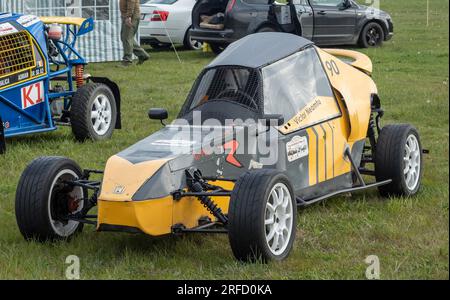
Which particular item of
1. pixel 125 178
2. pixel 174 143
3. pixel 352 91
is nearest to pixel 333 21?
pixel 352 91

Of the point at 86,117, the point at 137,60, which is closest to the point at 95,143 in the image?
the point at 86,117

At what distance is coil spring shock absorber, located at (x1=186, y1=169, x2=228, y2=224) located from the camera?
6406mm

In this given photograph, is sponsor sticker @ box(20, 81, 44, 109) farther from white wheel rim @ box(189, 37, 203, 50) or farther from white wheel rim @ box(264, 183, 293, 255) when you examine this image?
white wheel rim @ box(189, 37, 203, 50)

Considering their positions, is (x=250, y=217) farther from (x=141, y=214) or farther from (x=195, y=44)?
(x=195, y=44)

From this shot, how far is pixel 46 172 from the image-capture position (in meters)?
6.71

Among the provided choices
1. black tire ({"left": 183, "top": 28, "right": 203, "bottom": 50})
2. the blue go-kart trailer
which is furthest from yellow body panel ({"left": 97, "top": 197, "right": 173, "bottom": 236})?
black tire ({"left": 183, "top": 28, "right": 203, "bottom": 50})

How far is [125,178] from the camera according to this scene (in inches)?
251

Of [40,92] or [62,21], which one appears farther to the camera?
[62,21]

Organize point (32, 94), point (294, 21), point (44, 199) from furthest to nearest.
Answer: point (294, 21) < point (32, 94) < point (44, 199)

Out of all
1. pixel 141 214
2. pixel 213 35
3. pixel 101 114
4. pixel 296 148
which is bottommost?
pixel 213 35

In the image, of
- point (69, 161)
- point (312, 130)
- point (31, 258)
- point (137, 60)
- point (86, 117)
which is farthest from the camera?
point (137, 60)

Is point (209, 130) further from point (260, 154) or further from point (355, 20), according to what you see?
point (355, 20)

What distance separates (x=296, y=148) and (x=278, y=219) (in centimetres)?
102

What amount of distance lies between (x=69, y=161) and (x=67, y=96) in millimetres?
4621
